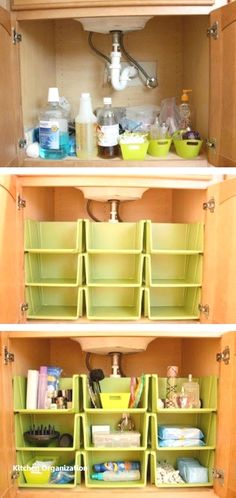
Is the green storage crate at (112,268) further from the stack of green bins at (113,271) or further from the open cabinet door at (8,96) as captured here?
the open cabinet door at (8,96)

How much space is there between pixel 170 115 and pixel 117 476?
109 cm

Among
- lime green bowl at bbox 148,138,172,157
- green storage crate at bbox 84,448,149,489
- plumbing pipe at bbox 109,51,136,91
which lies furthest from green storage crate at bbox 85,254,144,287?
plumbing pipe at bbox 109,51,136,91

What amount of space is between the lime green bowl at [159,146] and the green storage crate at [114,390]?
0.64m

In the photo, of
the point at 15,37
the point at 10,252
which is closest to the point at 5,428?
the point at 10,252

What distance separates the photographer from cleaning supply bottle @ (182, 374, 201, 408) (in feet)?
4.87

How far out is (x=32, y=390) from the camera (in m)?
1.44

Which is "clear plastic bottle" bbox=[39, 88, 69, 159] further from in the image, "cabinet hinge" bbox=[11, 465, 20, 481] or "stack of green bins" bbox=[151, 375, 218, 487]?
"cabinet hinge" bbox=[11, 465, 20, 481]

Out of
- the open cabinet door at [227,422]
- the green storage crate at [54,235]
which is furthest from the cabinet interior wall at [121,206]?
the open cabinet door at [227,422]

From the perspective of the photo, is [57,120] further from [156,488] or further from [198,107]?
[156,488]

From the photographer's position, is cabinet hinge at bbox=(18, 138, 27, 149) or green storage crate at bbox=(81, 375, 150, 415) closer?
green storage crate at bbox=(81, 375, 150, 415)

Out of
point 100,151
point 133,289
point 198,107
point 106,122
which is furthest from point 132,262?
point 198,107

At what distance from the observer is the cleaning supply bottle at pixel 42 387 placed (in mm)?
1456

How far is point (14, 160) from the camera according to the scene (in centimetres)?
148

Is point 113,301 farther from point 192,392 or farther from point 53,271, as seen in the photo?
point 192,392
